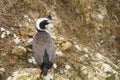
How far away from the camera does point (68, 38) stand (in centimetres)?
1345

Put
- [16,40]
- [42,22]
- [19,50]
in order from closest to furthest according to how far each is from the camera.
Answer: [19,50], [16,40], [42,22]

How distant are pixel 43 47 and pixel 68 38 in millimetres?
1813

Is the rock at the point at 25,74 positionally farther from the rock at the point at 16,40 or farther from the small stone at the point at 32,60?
the rock at the point at 16,40

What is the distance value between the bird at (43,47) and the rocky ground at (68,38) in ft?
1.20

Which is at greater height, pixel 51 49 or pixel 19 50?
pixel 51 49

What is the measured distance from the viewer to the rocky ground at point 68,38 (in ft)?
39.2

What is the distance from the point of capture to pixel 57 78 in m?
11.8

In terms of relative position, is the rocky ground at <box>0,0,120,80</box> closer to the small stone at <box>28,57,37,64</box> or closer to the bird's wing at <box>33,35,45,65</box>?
the small stone at <box>28,57,37,64</box>

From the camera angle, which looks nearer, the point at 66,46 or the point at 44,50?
the point at 44,50

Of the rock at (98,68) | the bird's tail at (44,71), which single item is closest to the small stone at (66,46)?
the rock at (98,68)

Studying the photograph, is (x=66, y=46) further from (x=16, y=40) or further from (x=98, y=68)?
(x=16, y=40)

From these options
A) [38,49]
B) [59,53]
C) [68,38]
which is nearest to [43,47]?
[38,49]

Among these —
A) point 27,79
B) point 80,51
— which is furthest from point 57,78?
point 80,51

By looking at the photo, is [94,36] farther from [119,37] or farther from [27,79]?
[27,79]
